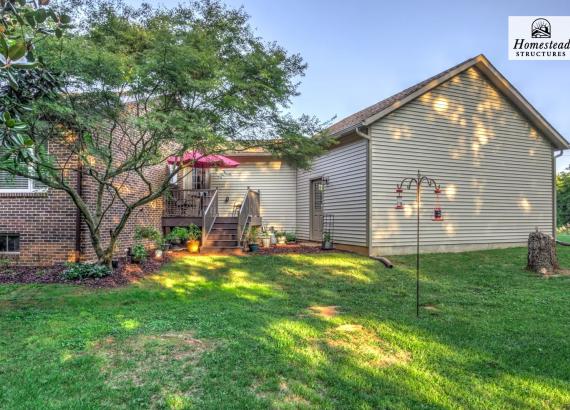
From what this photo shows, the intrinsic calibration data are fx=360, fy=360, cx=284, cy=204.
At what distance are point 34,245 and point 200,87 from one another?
217 inches

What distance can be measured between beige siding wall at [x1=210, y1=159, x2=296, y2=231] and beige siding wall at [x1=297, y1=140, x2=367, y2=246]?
1.66 meters

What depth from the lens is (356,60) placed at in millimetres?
17766

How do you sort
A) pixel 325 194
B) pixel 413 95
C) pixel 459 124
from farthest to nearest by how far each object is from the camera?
pixel 325 194, pixel 459 124, pixel 413 95

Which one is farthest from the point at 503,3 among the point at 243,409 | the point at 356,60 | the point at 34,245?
the point at 34,245

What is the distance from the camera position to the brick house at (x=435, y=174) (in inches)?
407

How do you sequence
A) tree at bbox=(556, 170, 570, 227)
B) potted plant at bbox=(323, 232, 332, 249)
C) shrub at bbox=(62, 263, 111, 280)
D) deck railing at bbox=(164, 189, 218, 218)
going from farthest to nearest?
tree at bbox=(556, 170, 570, 227) < deck railing at bbox=(164, 189, 218, 218) < potted plant at bbox=(323, 232, 332, 249) < shrub at bbox=(62, 263, 111, 280)

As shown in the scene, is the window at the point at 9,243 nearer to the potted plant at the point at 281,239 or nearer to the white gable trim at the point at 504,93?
the potted plant at the point at 281,239

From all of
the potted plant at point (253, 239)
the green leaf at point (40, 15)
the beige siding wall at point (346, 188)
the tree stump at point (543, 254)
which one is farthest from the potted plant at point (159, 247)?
the tree stump at point (543, 254)

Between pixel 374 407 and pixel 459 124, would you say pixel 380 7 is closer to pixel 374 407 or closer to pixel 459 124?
pixel 459 124

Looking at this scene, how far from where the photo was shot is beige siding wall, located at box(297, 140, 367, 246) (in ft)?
34.3

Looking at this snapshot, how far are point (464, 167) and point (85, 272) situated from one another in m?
10.8

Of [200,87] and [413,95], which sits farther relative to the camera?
[413,95]

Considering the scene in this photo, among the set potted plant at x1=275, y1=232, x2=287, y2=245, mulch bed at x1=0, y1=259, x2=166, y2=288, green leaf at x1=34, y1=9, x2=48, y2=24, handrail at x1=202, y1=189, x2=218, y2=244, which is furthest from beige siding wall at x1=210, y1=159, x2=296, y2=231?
green leaf at x1=34, y1=9, x2=48, y2=24

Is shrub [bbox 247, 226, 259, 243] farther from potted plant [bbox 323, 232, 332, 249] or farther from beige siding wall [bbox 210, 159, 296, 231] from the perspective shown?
potted plant [bbox 323, 232, 332, 249]
